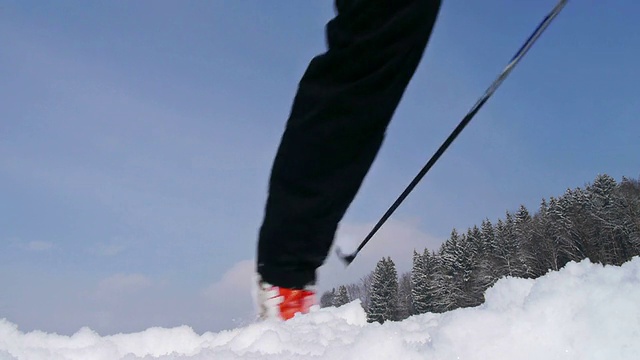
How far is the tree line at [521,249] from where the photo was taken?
43.2 meters

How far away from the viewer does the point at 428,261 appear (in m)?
52.4

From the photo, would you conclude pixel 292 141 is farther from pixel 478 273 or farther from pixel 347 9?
pixel 478 273

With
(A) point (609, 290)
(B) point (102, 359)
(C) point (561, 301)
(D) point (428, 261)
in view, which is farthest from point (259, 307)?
(D) point (428, 261)

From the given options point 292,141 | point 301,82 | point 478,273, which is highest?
point 478,273

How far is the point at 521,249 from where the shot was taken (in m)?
47.5

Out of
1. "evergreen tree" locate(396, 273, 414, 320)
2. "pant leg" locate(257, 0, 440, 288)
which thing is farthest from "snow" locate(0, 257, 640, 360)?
"evergreen tree" locate(396, 273, 414, 320)

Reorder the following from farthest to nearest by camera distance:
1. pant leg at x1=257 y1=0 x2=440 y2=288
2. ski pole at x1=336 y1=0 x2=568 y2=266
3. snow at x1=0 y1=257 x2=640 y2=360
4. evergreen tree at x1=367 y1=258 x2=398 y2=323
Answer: evergreen tree at x1=367 y1=258 x2=398 y2=323 < snow at x1=0 y1=257 x2=640 y2=360 < ski pole at x1=336 y1=0 x2=568 y2=266 < pant leg at x1=257 y1=0 x2=440 y2=288

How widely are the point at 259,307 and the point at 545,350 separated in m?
1.29

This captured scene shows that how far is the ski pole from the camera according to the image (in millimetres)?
1484

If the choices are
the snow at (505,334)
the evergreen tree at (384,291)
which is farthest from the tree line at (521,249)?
the snow at (505,334)

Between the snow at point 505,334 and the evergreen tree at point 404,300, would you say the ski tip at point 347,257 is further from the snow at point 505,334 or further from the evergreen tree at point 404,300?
the evergreen tree at point 404,300

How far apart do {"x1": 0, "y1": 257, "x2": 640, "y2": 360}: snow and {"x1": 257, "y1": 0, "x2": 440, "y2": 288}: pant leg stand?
1256 mm

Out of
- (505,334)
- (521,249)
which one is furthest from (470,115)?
(521,249)

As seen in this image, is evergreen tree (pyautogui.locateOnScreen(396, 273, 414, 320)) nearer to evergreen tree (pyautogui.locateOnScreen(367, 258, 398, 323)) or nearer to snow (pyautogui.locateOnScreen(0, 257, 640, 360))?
evergreen tree (pyautogui.locateOnScreen(367, 258, 398, 323))
